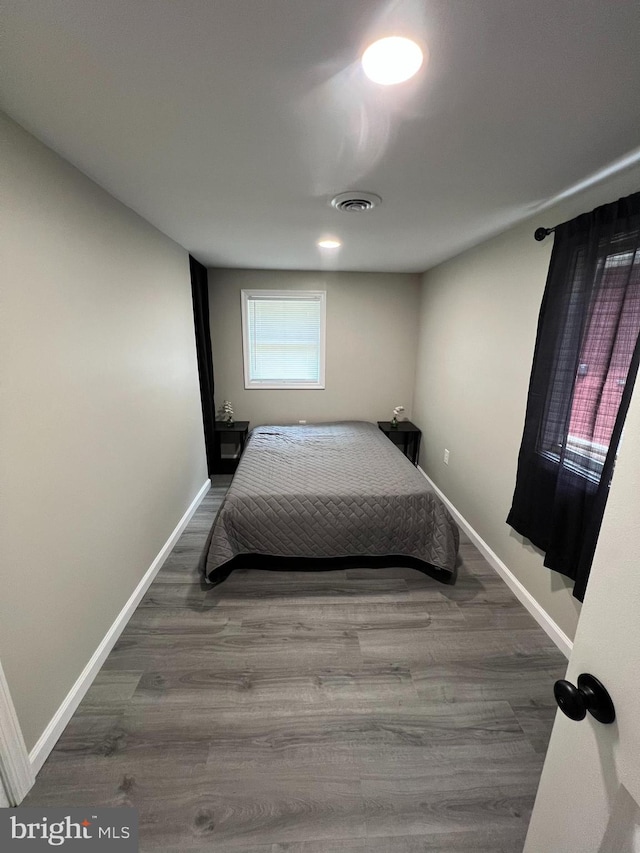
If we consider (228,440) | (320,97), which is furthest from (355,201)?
(228,440)

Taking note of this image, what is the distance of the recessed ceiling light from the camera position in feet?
2.62

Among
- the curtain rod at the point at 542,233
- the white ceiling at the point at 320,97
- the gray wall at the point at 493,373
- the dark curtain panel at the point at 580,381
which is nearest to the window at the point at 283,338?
the gray wall at the point at 493,373

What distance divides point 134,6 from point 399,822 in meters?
2.35

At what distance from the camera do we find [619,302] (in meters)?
1.39

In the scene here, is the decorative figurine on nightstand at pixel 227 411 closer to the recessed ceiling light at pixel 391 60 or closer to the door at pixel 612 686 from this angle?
the recessed ceiling light at pixel 391 60

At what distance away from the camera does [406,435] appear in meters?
3.88

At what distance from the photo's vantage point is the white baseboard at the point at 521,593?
69.0 inches

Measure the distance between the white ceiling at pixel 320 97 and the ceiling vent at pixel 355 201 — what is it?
0.06 meters

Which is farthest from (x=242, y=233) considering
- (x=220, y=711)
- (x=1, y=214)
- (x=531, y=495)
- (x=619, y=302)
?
(x=220, y=711)

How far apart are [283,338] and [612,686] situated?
3715mm

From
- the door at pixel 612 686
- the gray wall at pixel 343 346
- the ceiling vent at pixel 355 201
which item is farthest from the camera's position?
the gray wall at pixel 343 346

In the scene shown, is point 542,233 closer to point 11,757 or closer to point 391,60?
point 391,60

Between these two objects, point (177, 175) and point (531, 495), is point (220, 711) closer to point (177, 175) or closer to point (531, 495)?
point (531, 495)

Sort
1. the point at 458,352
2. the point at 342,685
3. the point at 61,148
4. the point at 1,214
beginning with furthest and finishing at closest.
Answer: the point at 458,352 < the point at 342,685 < the point at 61,148 < the point at 1,214
